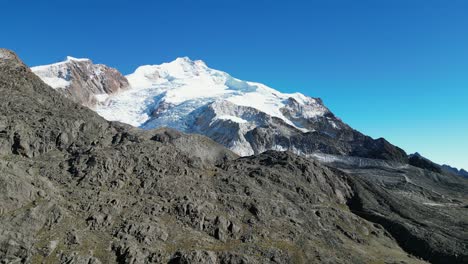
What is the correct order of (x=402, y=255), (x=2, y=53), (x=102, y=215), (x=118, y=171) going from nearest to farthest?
(x=102, y=215) → (x=118, y=171) → (x=402, y=255) → (x=2, y=53)

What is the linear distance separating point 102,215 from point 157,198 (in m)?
17.9

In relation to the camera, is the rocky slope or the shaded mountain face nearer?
the shaded mountain face

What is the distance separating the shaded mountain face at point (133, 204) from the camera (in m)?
91.3

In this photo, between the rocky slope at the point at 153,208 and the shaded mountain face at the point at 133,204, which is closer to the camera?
the shaded mountain face at the point at 133,204

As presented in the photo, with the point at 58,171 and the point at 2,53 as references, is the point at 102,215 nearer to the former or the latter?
the point at 58,171

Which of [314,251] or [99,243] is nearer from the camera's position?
[99,243]

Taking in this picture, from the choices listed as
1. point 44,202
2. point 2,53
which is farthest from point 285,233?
point 2,53

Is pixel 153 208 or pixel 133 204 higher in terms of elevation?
pixel 153 208

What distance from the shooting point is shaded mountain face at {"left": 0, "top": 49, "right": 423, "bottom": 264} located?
9131cm

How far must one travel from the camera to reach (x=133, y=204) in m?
108

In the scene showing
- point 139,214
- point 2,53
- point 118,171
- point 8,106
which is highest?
point 2,53

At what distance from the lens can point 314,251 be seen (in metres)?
109

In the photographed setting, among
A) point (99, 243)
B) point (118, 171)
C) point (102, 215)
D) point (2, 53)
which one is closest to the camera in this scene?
point (99, 243)

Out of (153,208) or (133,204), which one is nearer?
(133,204)
